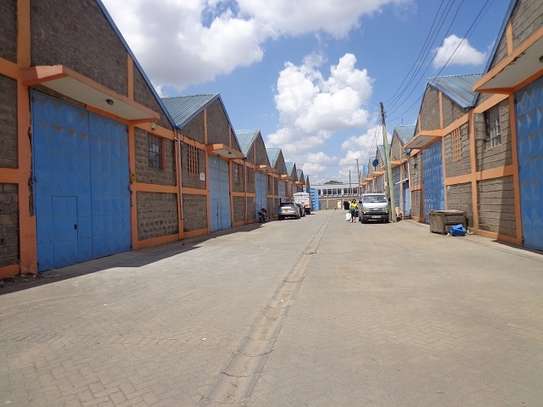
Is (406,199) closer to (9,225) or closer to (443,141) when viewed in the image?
(443,141)

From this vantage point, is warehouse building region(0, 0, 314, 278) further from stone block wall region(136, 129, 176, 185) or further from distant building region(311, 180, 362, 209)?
distant building region(311, 180, 362, 209)

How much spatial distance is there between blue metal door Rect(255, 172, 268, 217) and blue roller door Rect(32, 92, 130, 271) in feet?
73.7

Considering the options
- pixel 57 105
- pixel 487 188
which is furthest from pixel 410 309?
pixel 487 188

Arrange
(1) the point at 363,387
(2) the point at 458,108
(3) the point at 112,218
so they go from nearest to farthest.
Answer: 1. (1) the point at 363,387
2. (3) the point at 112,218
3. (2) the point at 458,108

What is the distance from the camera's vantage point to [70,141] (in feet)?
35.6

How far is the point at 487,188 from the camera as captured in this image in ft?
48.6

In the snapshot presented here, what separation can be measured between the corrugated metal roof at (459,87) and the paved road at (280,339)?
9890mm

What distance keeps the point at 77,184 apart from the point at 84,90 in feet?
8.63

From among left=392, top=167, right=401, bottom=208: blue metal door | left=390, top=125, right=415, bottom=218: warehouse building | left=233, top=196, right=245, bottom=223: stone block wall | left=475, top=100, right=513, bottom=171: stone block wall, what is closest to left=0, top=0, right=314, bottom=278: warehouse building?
left=233, top=196, right=245, bottom=223: stone block wall

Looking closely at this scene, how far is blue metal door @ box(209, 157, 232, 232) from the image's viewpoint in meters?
23.3

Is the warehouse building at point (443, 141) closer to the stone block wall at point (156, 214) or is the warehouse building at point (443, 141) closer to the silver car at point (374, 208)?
the silver car at point (374, 208)

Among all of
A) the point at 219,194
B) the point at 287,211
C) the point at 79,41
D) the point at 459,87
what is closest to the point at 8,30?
the point at 79,41

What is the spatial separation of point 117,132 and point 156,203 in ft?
11.7

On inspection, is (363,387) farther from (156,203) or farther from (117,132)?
(156,203)
